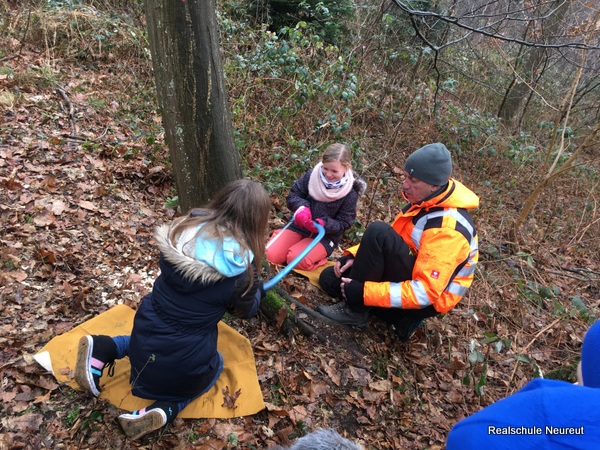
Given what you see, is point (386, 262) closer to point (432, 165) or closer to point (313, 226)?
point (432, 165)

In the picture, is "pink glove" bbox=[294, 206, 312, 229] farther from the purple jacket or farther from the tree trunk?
the tree trunk

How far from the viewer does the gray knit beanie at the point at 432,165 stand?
2824 mm

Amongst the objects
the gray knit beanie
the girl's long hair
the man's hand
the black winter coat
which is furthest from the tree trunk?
the gray knit beanie

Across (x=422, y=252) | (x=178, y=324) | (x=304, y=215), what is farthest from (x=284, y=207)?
(x=178, y=324)

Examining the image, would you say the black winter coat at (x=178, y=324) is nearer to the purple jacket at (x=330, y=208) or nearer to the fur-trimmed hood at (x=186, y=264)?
the fur-trimmed hood at (x=186, y=264)

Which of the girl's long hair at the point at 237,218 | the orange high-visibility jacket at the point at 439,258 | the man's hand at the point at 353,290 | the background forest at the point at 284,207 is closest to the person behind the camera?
the girl's long hair at the point at 237,218

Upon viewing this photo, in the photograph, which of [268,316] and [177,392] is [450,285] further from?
[177,392]

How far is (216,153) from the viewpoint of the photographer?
281cm

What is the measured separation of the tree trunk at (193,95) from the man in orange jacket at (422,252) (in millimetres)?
1318

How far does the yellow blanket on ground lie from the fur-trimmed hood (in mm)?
953

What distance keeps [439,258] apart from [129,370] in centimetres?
224

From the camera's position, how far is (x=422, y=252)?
285 centimetres

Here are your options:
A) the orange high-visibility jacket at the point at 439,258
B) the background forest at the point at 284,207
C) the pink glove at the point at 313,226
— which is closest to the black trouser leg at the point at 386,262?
the orange high-visibility jacket at the point at 439,258

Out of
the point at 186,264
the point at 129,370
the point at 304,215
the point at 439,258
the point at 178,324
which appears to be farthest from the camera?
the point at 304,215
